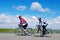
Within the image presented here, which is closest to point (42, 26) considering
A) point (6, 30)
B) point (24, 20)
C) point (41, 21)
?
point (41, 21)

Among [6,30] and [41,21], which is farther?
[6,30]

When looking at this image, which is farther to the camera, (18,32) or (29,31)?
(18,32)

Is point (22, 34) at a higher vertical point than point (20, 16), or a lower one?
lower

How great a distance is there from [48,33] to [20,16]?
10.6 feet

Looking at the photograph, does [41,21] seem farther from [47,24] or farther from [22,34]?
[22,34]

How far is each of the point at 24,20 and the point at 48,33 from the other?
2738 mm

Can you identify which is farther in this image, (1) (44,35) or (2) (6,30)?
(2) (6,30)

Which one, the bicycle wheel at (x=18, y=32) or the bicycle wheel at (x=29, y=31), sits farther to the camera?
the bicycle wheel at (x=18, y=32)

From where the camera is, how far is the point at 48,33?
22609mm

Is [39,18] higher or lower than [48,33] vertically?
higher

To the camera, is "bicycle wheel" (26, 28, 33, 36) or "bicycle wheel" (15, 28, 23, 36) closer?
"bicycle wheel" (26, 28, 33, 36)

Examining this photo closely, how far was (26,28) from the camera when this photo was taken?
22.4 m

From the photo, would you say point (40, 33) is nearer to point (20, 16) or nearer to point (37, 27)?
point (37, 27)

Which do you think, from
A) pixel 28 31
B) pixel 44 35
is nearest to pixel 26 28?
pixel 28 31
